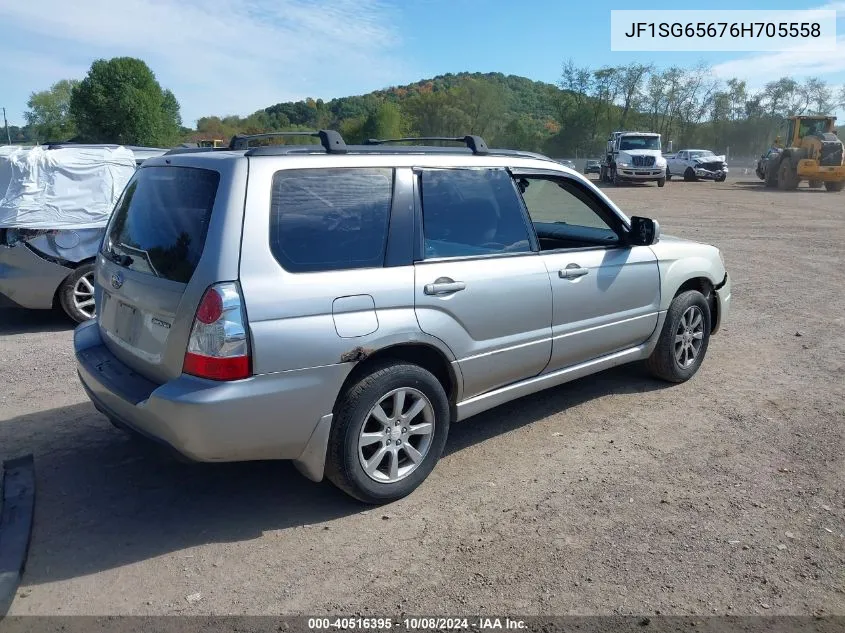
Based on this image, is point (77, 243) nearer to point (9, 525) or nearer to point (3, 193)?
point (3, 193)

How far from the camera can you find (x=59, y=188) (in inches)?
287

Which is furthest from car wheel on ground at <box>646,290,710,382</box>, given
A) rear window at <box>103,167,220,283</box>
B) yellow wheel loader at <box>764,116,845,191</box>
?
yellow wheel loader at <box>764,116,845,191</box>

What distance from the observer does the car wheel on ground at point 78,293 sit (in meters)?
7.05

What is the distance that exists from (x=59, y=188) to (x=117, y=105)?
74536 millimetres

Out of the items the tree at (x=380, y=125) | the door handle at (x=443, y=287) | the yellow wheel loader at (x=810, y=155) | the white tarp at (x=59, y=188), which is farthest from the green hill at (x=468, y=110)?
the door handle at (x=443, y=287)

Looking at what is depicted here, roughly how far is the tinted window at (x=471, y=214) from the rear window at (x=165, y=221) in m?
A: 1.19

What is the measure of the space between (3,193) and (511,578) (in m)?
6.50

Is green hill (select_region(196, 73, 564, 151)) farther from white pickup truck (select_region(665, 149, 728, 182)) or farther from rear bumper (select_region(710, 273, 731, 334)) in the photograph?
rear bumper (select_region(710, 273, 731, 334))

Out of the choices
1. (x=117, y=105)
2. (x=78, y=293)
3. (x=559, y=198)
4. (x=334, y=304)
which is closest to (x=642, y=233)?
(x=559, y=198)

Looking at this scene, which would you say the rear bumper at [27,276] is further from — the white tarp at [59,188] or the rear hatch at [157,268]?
the rear hatch at [157,268]

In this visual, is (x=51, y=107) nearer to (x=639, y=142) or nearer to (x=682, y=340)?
(x=639, y=142)

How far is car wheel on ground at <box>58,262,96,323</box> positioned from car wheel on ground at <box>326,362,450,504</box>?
4529 millimetres

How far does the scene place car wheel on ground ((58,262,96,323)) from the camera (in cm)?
705

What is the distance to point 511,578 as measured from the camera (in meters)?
3.12
